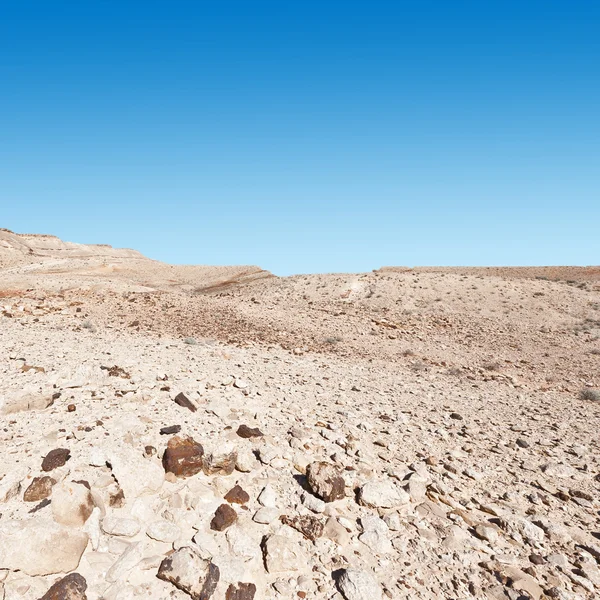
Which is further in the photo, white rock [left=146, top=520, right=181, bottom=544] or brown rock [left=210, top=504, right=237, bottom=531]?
brown rock [left=210, top=504, right=237, bottom=531]

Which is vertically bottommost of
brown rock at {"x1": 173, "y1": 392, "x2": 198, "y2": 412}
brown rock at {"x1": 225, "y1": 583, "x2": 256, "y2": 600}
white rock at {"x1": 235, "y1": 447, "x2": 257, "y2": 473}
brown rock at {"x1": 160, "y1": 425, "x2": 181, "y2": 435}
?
brown rock at {"x1": 225, "y1": 583, "x2": 256, "y2": 600}

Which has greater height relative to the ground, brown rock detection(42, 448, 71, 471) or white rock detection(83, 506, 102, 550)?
brown rock detection(42, 448, 71, 471)

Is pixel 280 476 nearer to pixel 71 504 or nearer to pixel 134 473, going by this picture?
pixel 134 473

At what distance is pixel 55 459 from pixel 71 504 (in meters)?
0.77

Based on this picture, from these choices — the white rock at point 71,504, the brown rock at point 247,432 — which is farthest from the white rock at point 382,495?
the white rock at point 71,504

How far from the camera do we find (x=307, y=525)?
147 inches

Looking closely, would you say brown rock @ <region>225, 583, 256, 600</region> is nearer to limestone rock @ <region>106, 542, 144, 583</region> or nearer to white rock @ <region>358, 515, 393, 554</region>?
limestone rock @ <region>106, 542, 144, 583</region>

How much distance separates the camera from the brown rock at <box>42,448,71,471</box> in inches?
151

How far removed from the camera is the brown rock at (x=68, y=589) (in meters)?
2.67

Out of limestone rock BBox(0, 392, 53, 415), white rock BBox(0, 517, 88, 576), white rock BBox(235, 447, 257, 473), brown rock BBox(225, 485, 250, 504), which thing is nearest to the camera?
white rock BBox(0, 517, 88, 576)

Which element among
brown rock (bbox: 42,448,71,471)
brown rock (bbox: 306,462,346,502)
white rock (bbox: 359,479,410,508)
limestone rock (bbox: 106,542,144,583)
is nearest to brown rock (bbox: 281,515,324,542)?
brown rock (bbox: 306,462,346,502)

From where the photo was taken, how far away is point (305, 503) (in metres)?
4.06

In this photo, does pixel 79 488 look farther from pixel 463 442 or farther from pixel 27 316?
pixel 27 316

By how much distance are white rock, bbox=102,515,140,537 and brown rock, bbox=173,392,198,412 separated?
2.13m
